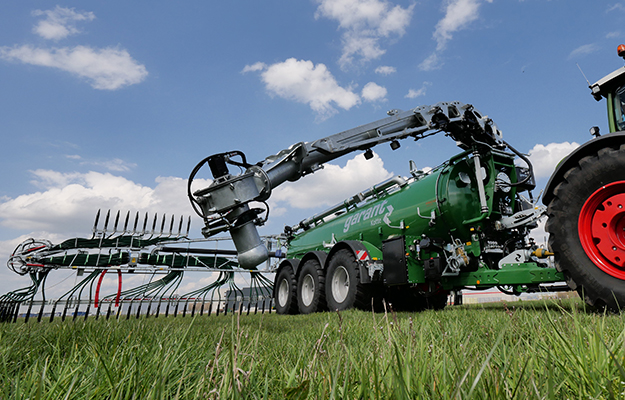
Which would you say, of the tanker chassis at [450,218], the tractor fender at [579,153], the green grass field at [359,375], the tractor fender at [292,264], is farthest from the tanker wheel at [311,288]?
the green grass field at [359,375]

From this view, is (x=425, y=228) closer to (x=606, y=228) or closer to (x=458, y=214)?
(x=458, y=214)

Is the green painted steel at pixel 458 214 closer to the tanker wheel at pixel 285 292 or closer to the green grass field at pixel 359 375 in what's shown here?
the tanker wheel at pixel 285 292

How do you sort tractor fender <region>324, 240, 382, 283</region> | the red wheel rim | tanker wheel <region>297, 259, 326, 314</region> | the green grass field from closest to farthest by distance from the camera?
the green grass field, the red wheel rim, tractor fender <region>324, 240, 382, 283</region>, tanker wheel <region>297, 259, 326, 314</region>

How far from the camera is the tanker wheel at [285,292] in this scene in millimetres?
9297

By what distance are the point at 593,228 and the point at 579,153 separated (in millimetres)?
815

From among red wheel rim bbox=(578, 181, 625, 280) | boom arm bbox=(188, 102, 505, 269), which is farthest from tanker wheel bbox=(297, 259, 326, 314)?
red wheel rim bbox=(578, 181, 625, 280)

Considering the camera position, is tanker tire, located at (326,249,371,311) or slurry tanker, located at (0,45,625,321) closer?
slurry tanker, located at (0,45,625,321)

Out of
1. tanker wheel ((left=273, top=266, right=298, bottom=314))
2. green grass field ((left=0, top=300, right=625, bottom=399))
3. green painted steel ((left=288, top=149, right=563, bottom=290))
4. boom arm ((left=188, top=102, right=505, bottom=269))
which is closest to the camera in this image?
green grass field ((left=0, top=300, right=625, bottom=399))

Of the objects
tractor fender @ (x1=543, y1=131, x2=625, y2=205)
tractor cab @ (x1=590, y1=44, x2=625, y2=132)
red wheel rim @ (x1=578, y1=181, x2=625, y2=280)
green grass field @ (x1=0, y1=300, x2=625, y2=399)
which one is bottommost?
green grass field @ (x1=0, y1=300, x2=625, y2=399)

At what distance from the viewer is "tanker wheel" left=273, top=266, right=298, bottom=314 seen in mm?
9297

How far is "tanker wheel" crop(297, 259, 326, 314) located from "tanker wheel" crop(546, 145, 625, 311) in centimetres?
484

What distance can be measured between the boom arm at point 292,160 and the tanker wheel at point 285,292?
448cm

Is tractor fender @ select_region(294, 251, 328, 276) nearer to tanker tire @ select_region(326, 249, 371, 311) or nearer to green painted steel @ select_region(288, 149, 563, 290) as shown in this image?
tanker tire @ select_region(326, 249, 371, 311)

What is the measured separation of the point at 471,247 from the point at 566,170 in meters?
2.17
